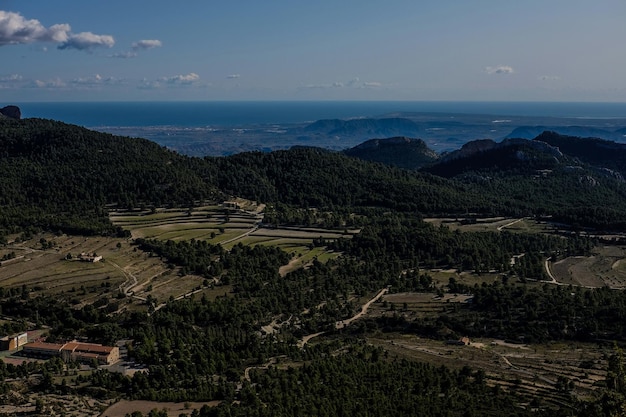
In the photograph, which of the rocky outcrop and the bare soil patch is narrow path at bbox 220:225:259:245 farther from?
the rocky outcrop

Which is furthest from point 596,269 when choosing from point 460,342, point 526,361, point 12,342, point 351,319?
point 12,342

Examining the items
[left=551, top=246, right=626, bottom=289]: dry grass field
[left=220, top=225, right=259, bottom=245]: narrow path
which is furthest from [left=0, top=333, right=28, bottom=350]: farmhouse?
[left=551, top=246, right=626, bottom=289]: dry grass field

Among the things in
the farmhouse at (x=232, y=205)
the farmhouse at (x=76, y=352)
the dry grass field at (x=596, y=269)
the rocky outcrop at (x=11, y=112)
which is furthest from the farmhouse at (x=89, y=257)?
the rocky outcrop at (x=11, y=112)

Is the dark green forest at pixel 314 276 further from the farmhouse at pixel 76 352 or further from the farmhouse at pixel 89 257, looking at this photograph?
the farmhouse at pixel 89 257

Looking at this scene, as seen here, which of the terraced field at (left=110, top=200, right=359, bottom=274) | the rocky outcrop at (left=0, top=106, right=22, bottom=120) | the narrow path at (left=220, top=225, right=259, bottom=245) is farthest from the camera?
the rocky outcrop at (left=0, top=106, right=22, bottom=120)

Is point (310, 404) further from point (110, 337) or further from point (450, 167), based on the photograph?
Answer: point (450, 167)

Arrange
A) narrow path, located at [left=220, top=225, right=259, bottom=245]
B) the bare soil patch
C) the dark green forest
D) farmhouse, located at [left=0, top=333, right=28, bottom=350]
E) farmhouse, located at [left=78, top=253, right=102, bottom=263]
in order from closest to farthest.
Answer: the bare soil patch < the dark green forest < farmhouse, located at [left=0, top=333, right=28, bottom=350] < farmhouse, located at [left=78, top=253, right=102, bottom=263] < narrow path, located at [left=220, top=225, right=259, bottom=245]

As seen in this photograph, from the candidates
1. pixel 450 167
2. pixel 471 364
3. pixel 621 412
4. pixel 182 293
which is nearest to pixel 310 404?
pixel 471 364
